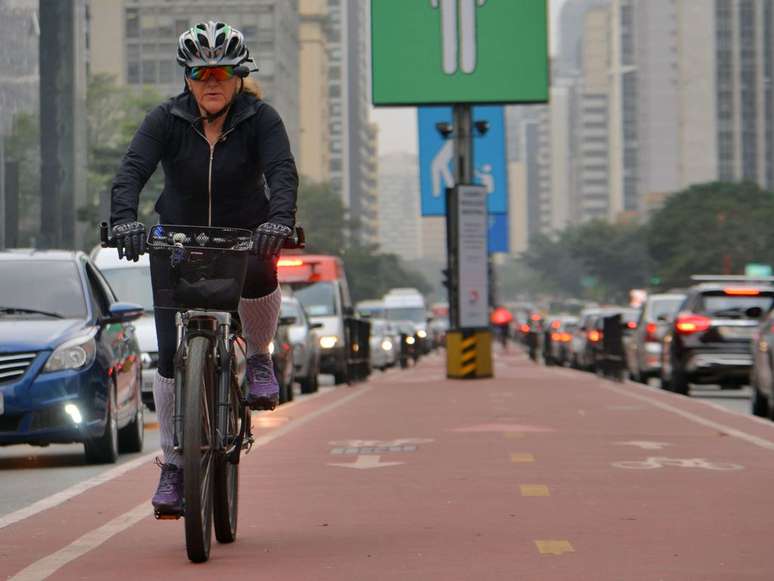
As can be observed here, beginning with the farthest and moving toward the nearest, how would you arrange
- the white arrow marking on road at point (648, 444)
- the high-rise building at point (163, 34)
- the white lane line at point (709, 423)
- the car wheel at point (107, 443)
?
the high-rise building at point (163, 34) < the white lane line at point (709, 423) < the white arrow marking on road at point (648, 444) < the car wheel at point (107, 443)

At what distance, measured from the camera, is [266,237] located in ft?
25.6

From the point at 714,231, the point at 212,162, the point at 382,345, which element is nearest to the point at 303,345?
the point at 212,162

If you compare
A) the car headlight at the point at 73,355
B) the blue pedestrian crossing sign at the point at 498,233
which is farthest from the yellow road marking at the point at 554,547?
the blue pedestrian crossing sign at the point at 498,233

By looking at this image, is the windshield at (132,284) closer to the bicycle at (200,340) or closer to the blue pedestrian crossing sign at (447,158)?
the bicycle at (200,340)

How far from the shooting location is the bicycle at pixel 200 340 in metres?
7.62

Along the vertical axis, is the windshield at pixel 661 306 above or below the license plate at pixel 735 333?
above

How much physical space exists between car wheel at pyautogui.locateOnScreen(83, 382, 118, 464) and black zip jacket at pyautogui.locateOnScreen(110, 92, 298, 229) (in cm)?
623

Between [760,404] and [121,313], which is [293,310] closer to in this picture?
[760,404]

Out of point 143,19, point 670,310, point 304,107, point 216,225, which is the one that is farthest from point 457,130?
point 304,107

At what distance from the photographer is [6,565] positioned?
7.99 meters

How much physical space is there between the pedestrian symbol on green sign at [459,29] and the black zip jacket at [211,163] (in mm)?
29140

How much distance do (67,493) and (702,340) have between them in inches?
715

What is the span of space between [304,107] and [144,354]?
176 metres

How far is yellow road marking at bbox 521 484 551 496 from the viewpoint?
36.0ft
